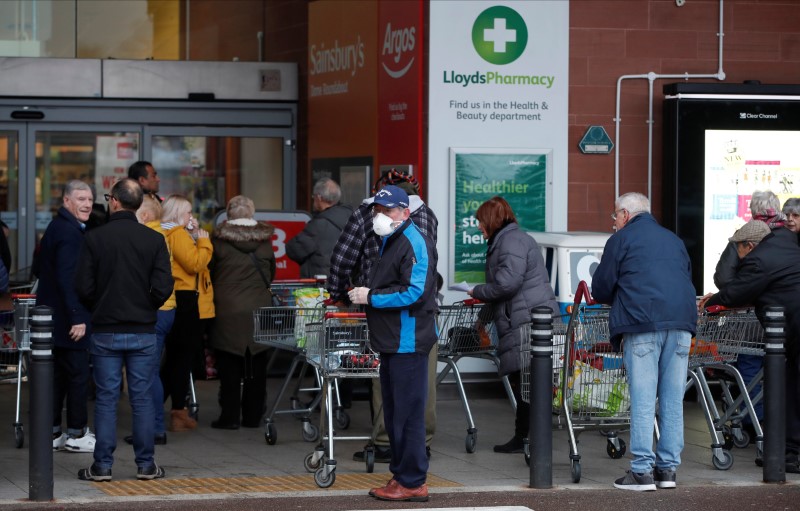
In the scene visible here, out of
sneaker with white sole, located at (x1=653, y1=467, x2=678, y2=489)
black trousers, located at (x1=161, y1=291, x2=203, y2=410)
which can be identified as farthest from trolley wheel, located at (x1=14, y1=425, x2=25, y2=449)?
sneaker with white sole, located at (x1=653, y1=467, x2=678, y2=489)

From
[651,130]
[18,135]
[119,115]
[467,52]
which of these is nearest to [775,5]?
[651,130]

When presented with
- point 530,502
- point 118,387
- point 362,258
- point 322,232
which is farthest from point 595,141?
point 118,387

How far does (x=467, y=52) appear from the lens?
12.0 metres

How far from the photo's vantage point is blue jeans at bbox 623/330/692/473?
8219 mm

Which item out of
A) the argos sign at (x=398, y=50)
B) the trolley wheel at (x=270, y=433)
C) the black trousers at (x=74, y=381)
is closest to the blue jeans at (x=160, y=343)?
the black trousers at (x=74, y=381)

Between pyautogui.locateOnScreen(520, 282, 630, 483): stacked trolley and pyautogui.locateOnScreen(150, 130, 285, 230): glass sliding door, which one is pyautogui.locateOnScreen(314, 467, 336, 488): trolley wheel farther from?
pyautogui.locateOnScreen(150, 130, 285, 230): glass sliding door

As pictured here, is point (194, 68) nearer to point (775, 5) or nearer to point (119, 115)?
point (119, 115)

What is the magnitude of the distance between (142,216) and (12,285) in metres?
2.81

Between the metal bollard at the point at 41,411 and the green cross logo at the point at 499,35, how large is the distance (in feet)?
17.6

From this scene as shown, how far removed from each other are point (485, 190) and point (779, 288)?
3438 millimetres

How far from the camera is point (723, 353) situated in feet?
31.1

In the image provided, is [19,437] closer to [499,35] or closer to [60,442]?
[60,442]

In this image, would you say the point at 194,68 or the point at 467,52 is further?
the point at 194,68

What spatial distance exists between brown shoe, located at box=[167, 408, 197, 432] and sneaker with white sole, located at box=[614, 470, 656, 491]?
3.64m
